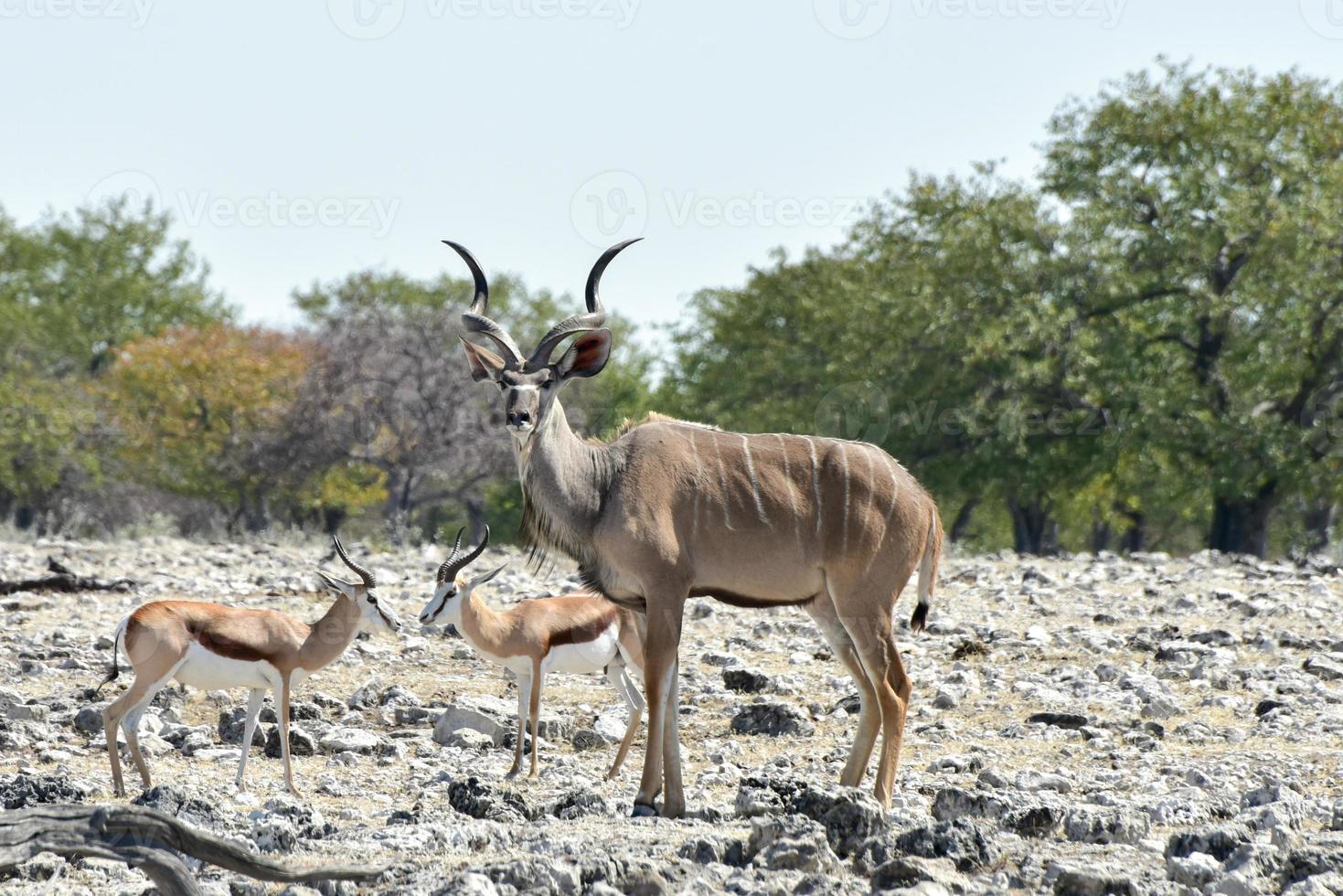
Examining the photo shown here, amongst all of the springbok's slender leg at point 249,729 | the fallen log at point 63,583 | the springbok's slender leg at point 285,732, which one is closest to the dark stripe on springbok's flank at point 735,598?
the springbok's slender leg at point 285,732

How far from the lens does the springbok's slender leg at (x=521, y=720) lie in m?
9.16

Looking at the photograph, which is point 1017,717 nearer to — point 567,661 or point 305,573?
point 567,661

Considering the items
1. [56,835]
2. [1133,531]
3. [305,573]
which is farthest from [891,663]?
[1133,531]

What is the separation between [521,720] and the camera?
9.34 meters

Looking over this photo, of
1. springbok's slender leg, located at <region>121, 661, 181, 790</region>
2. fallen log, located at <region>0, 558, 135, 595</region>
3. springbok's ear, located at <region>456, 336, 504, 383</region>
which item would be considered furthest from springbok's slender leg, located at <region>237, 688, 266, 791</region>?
fallen log, located at <region>0, 558, 135, 595</region>

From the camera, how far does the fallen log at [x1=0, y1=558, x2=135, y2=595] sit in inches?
642

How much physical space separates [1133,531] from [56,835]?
4511cm

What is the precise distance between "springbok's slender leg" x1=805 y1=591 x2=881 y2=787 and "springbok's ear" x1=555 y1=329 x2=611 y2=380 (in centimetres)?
181

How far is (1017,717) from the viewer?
33.8 feet

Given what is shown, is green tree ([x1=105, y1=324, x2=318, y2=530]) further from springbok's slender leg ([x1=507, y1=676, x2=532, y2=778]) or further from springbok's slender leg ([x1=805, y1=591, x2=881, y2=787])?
springbok's slender leg ([x1=805, y1=591, x2=881, y2=787])

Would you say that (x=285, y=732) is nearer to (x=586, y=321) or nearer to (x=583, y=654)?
(x=583, y=654)

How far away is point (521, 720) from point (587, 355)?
2331 millimetres

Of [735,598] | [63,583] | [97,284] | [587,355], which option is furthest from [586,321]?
[97,284]

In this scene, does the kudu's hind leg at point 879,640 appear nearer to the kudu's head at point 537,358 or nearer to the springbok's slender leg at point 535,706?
the kudu's head at point 537,358
